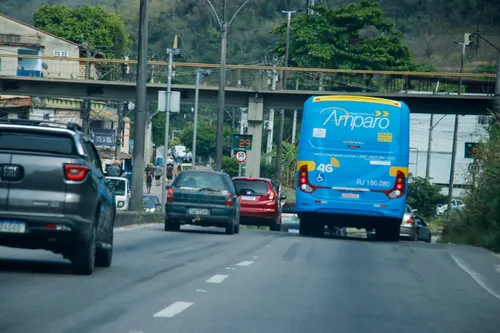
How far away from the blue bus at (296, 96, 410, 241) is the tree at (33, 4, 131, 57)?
80.0 meters

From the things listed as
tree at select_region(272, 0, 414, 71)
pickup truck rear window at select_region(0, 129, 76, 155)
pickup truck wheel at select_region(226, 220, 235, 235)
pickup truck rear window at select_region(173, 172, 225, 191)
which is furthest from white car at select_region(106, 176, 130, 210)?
tree at select_region(272, 0, 414, 71)

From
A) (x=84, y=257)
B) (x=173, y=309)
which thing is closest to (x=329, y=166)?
(x=84, y=257)

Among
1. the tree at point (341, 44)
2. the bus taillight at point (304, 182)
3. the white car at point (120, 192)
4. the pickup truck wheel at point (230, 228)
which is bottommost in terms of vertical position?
the white car at point (120, 192)

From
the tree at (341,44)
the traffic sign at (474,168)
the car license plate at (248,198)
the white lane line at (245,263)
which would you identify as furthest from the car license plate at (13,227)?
the tree at (341,44)

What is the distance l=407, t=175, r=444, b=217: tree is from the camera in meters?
73.6

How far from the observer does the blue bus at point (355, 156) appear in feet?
87.0

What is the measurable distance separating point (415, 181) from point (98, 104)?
101ft

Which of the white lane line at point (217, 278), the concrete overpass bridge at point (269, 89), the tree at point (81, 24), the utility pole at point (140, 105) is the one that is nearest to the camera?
the white lane line at point (217, 278)

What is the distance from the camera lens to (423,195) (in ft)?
242

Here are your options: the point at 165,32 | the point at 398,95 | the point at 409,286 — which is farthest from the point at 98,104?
the point at 409,286

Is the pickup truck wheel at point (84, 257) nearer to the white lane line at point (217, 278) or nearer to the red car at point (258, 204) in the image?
the white lane line at point (217, 278)

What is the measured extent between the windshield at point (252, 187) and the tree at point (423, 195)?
3826 cm

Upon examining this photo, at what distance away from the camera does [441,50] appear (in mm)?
76688

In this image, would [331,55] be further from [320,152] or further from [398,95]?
[320,152]
